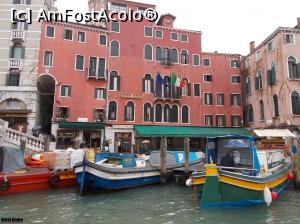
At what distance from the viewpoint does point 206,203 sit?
32.5 feet

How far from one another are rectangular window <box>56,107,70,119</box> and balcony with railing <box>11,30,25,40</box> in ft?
23.8

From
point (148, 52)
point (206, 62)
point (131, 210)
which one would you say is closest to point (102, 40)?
point (148, 52)

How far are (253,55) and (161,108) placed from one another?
11955 millimetres

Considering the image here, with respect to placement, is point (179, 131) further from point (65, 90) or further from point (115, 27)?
point (115, 27)

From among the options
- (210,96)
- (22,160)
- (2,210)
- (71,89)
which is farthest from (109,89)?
(2,210)

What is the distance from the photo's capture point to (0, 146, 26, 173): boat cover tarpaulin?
1301cm

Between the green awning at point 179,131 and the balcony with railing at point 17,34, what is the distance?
13.2m

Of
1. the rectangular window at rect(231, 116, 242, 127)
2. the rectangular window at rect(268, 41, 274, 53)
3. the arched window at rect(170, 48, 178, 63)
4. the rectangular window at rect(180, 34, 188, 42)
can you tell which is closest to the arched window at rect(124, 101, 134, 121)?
the arched window at rect(170, 48, 178, 63)

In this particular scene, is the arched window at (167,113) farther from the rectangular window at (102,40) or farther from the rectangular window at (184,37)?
the rectangular window at (102,40)

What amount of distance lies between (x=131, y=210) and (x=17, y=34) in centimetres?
2132

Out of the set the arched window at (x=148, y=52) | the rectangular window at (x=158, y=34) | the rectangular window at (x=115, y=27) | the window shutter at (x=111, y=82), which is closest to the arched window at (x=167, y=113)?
the arched window at (x=148, y=52)

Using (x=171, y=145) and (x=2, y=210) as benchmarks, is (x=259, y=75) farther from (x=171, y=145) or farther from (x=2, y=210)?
(x=2, y=210)

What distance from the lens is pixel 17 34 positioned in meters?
24.6

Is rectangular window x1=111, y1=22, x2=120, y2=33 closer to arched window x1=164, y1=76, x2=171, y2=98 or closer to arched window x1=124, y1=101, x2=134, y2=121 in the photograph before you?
arched window x1=164, y1=76, x2=171, y2=98
